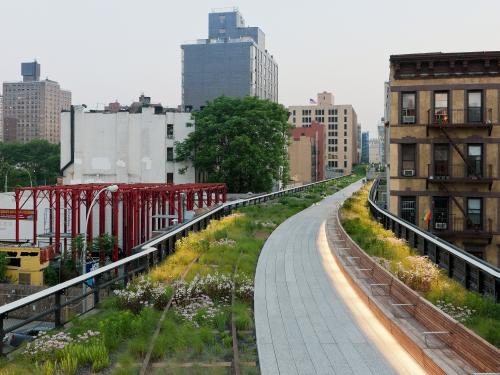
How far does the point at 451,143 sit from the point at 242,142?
31.6 meters

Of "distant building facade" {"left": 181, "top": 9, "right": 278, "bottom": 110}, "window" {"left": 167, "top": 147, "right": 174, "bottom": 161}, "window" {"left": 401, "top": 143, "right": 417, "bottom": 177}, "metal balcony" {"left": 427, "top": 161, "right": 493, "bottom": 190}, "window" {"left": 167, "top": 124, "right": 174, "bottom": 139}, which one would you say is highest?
"distant building facade" {"left": 181, "top": 9, "right": 278, "bottom": 110}

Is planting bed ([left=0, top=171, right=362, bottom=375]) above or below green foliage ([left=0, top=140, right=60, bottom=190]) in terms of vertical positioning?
below

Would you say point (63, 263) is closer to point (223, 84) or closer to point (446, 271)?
point (446, 271)

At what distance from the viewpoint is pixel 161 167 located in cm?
6944

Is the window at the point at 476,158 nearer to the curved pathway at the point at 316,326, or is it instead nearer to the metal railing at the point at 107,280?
the metal railing at the point at 107,280

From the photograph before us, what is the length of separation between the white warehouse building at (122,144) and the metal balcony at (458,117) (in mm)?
43982

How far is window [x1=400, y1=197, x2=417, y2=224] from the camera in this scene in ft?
102

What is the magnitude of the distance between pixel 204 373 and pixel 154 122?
6494 centimetres

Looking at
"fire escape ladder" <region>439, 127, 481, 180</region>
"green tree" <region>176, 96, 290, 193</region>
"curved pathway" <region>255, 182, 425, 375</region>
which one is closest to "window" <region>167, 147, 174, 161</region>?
"green tree" <region>176, 96, 290, 193</region>

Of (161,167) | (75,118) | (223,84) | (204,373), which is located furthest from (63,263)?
(223,84)

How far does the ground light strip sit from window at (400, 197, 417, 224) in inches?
642

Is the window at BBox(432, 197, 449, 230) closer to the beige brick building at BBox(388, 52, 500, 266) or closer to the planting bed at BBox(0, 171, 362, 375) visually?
the beige brick building at BBox(388, 52, 500, 266)

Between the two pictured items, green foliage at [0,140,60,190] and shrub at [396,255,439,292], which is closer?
shrub at [396,255,439,292]

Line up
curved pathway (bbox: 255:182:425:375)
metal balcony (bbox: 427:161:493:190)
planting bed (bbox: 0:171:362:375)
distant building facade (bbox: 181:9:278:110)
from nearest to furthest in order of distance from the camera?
planting bed (bbox: 0:171:362:375)
curved pathway (bbox: 255:182:425:375)
metal balcony (bbox: 427:161:493:190)
distant building facade (bbox: 181:9:278:110)
